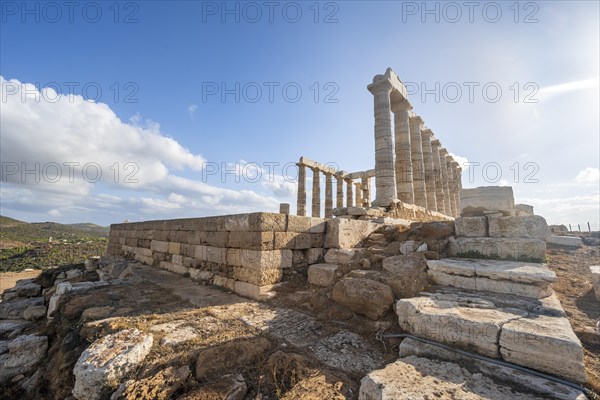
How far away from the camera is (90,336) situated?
132 inches

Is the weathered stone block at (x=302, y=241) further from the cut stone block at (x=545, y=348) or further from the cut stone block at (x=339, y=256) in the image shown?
the cut stone block at (x=545, y=348)

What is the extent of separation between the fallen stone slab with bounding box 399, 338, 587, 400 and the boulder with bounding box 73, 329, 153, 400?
268 cm

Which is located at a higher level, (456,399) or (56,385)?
(456,399)

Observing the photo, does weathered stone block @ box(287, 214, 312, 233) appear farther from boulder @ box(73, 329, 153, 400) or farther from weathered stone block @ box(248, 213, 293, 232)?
boulder @ box(73, 329, 153, 400)

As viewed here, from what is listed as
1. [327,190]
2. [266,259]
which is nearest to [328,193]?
[327,190]

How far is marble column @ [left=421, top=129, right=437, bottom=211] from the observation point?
1691 cm

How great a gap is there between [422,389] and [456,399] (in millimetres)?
216

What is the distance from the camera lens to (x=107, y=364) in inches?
97.3

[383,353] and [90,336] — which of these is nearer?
[383,353]

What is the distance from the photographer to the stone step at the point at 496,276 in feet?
10.8

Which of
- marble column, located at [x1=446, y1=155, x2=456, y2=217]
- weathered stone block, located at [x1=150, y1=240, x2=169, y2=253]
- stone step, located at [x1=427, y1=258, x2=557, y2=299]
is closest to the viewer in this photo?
stone step, located at [x1=427, y1=258, x2=557, y2=299]

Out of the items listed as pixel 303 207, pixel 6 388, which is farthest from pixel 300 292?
pixel 303 207

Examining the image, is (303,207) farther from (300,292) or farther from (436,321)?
(436,321)

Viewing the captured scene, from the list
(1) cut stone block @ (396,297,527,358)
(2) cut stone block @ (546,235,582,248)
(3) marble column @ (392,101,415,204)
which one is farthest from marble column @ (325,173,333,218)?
(1) cut stone block @ (396,297,527,358)
